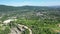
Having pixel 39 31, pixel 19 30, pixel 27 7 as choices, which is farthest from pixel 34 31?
pixel 27 7

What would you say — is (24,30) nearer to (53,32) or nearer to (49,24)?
(53,32)

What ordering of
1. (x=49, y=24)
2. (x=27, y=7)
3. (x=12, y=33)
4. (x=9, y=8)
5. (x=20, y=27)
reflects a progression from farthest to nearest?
(x=27, y=7), (x=9, y=8), (x=49, y=24), (x=20, y=27), (x=12, y=33)

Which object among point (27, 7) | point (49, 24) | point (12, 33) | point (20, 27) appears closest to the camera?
point (12, 33)

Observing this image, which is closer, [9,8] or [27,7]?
[9,8]

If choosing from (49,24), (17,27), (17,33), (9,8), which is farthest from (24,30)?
(9,8)

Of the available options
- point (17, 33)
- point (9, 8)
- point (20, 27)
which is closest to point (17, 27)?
point (20, 27)

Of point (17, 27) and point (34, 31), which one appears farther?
point (17, 27)

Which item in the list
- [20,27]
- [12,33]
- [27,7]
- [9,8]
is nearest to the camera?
[12,33]

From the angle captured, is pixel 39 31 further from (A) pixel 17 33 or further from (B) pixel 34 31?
(A) pixel 17 33
